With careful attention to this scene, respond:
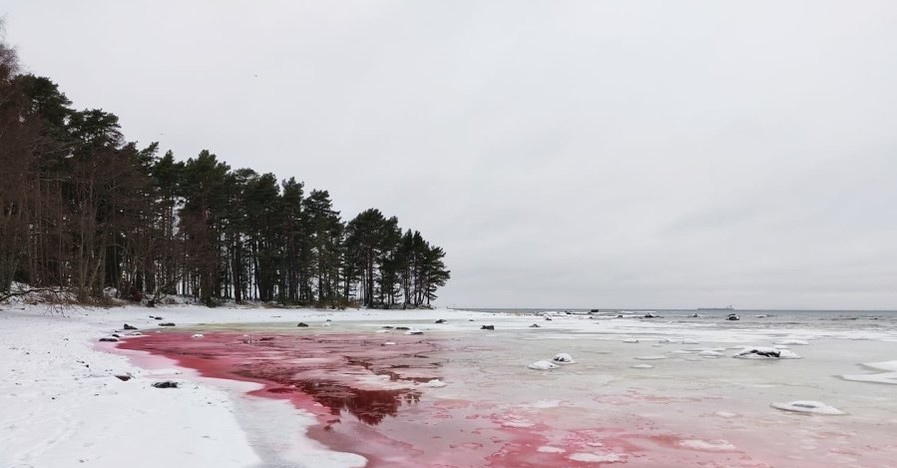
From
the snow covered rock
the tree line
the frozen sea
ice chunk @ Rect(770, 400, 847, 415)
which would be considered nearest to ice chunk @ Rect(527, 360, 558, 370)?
the frozen sea

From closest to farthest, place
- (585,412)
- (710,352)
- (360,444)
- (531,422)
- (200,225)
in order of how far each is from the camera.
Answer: (360,444)
(531,422)
(585,412)
(710,352)
(200,225)

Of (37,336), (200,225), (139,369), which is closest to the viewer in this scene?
(139,369)

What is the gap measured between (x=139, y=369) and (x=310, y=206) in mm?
59405

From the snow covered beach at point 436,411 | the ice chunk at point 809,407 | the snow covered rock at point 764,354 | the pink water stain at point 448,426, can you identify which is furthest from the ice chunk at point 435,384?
the snow covered rock at point 764,354

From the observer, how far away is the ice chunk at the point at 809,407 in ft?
33.9

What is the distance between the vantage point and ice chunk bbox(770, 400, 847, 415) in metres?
10.3

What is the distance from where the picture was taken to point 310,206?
238 feet

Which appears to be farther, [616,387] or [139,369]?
[139,369]

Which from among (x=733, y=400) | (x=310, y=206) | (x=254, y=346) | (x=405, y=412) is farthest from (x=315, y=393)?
(x=310, y=206)

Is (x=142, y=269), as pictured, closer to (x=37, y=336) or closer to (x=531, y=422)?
(x=37, y=336)

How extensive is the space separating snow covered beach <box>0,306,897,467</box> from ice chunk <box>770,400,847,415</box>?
5cm

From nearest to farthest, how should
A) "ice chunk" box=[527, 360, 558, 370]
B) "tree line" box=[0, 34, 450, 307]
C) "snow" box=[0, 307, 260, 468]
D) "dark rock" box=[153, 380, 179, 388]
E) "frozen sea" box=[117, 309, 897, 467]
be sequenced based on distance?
"snow" box=[0, 307, 260, 468], "frozen sea" box=[117, 309, 897, 467], "dark rock" box=[153, 380, 179, 388], "ice chunk" box=[527, 360, 558, 370], "tree line" box=[0, 34, 450, 307]

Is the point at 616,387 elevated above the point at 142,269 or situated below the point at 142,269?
below

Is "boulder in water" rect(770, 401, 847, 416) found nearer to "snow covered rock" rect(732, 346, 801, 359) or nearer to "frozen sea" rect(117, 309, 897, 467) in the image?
"frozen sea" rect(117, 309, 897, 467)
